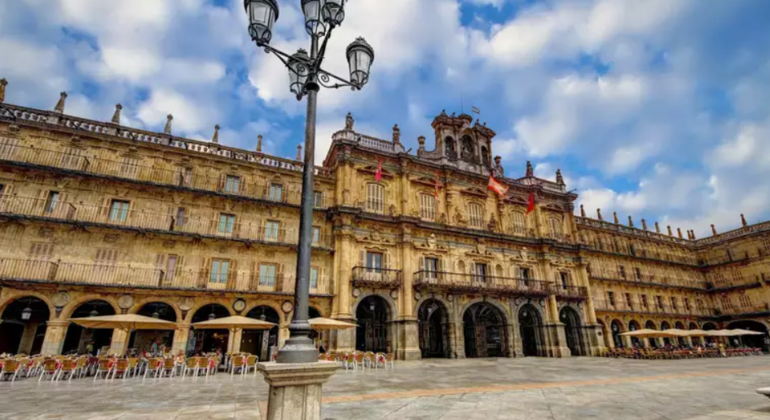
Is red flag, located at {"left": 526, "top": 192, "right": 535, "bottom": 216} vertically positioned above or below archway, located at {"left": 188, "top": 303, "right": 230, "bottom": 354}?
above

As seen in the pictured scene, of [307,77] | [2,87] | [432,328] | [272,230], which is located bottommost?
[432,328]

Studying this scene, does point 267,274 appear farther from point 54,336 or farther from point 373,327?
point 54,336

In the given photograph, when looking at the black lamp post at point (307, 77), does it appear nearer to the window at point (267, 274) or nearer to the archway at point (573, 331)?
the window at point (267, 274)

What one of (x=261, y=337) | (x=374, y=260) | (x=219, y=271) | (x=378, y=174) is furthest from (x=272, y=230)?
(x=378, y=174)

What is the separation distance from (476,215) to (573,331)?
11965mm

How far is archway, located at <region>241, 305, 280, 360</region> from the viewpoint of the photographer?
1944 centimetres

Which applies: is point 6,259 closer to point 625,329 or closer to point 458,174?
point 458,174

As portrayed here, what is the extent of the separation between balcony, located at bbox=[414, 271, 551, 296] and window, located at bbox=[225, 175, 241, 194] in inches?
470

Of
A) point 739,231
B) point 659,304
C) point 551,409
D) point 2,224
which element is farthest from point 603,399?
point 739,231

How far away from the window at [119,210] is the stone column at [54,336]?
5113 mm

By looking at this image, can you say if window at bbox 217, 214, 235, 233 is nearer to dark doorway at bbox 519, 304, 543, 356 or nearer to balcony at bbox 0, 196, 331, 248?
balcony at bbox 0, 196, 331, 248

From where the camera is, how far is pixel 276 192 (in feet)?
72.1

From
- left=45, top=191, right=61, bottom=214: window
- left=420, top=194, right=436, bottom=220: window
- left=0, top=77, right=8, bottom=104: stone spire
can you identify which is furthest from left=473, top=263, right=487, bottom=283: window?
left=0, top=77, right=8, bottom=104: stone spire

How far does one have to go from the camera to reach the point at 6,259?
15.6m
